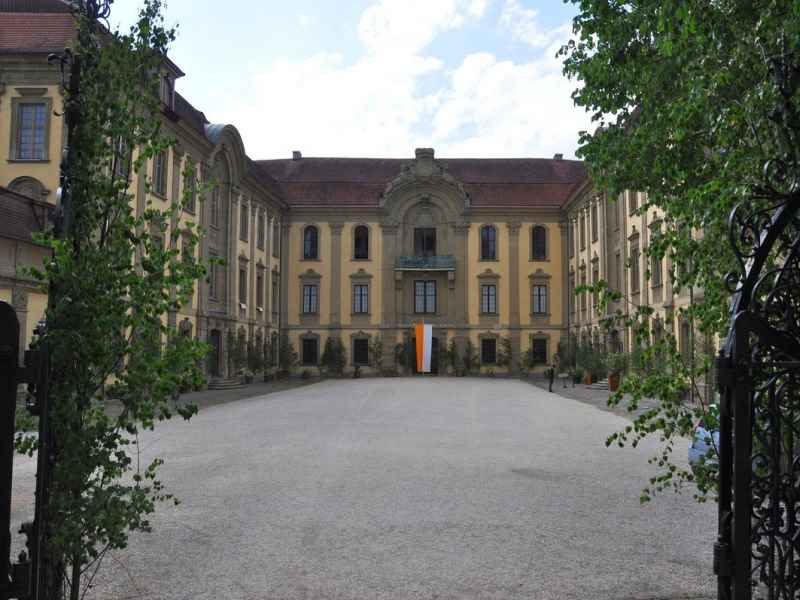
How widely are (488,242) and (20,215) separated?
33.4 meters

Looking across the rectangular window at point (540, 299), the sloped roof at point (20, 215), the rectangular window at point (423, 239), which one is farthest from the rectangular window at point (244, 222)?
the rectangular window at point (540, 299)

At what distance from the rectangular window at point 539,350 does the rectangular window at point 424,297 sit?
22.3 ft

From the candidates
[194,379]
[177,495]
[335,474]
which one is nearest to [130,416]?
[194,379]

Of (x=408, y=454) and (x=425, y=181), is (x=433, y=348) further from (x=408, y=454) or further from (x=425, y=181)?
(x=408, y=454)

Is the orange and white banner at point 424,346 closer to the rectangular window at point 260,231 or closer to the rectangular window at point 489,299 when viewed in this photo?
the rectangular window at point 489,299

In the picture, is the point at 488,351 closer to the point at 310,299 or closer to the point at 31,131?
the point at 310,299

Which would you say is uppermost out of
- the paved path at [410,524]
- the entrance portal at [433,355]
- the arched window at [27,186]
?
the arched window at [27,186]

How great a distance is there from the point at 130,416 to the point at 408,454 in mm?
9119

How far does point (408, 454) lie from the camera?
517 inches

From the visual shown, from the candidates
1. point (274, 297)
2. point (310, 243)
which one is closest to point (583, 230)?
point (310, 243)

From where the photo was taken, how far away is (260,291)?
140ft

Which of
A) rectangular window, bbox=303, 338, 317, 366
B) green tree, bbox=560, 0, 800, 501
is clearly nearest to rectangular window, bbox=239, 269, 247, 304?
rectangular window, bbox=303, 338, 317, 366

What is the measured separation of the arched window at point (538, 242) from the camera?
48.2m

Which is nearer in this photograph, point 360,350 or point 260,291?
point 260,291
